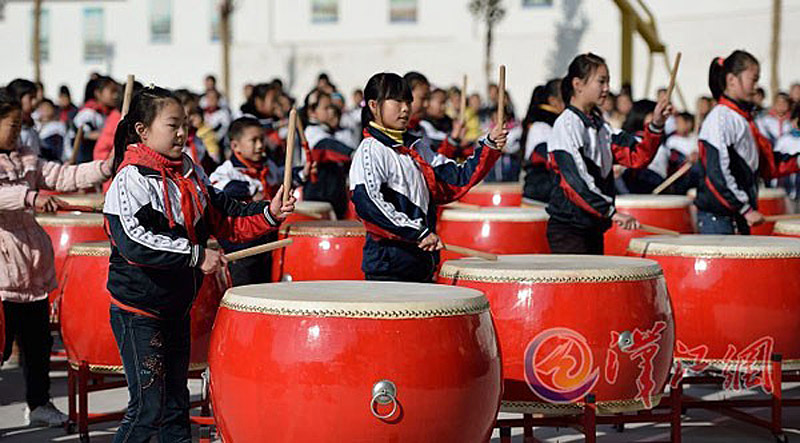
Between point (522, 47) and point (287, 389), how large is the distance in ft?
74.3

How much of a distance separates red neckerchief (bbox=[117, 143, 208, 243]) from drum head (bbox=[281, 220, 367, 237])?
218cm

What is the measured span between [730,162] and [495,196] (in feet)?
9.29

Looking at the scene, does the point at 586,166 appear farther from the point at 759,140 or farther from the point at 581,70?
the point at 759,140

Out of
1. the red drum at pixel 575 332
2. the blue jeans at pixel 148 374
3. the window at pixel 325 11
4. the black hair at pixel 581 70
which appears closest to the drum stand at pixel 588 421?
the red drum at pixel 575 332

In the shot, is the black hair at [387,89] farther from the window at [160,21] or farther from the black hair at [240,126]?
the window at [160,21]

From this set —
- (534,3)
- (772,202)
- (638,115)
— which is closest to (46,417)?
(772,202)

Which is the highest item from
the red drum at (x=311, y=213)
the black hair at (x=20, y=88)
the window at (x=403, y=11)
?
the window at (x=403, y=11)

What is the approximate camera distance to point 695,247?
4.69 metres

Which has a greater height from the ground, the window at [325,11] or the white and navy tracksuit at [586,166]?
the window at [325,11]

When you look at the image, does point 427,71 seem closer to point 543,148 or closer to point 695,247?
point 543,148

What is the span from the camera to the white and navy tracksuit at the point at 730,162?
5.69m

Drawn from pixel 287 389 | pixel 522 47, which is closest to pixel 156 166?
pixel 287 389

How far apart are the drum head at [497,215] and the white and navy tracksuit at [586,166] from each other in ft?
2.85

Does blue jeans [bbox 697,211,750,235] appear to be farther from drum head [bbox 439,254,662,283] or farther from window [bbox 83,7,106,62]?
window [bbox 83,7,106,62]
